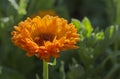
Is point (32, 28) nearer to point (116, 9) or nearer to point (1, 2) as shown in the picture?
point (116, 9)

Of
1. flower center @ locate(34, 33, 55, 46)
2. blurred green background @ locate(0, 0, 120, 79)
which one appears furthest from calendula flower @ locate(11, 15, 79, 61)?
blurred green background @ locate(0, 0, 120, 79)

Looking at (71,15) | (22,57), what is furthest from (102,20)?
(22,57)

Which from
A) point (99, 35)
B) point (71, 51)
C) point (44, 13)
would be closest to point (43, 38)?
point (99, 35)

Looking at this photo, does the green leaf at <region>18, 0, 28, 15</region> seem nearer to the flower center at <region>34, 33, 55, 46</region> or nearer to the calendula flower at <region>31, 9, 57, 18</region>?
the calendula flower at <region>31, 9, 57, 18</region>

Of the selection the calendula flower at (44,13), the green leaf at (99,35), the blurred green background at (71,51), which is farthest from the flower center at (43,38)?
the calendula flower at (44,13)

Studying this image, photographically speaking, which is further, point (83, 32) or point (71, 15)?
point (71, 15)

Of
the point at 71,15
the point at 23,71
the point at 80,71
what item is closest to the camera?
the point at 80,71
